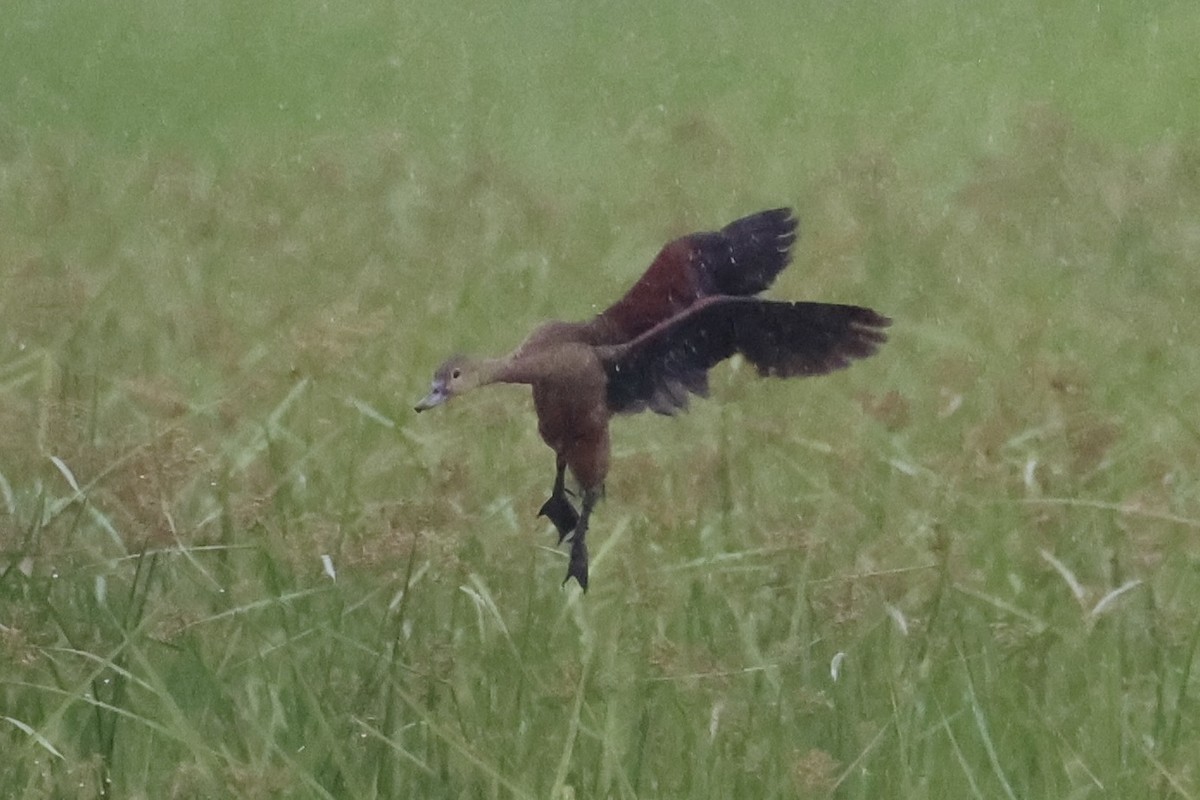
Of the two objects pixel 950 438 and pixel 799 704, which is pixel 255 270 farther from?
pixel 799 704

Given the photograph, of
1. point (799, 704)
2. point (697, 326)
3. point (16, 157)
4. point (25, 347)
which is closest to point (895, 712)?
point (799, 704)

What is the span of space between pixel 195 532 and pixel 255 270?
1.03m

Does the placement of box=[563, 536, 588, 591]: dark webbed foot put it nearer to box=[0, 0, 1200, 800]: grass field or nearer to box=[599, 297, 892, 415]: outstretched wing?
box=[599, 297, 892, 415]: outstretched wing

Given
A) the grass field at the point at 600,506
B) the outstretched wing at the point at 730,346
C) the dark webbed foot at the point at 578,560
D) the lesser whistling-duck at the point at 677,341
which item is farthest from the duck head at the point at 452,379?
the grass field at the point at 600,506

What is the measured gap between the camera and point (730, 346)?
1370 mm

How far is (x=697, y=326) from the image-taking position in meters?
1.38

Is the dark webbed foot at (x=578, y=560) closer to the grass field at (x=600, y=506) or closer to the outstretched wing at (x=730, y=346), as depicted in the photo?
the outstretched wing at (x=730, y=346)

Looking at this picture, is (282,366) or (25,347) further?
(25,347)

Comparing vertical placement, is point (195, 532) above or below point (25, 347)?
below

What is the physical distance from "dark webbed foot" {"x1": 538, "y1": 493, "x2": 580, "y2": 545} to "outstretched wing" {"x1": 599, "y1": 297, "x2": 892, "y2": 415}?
0.15 meters

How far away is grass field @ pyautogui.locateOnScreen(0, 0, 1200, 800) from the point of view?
6.07 ft

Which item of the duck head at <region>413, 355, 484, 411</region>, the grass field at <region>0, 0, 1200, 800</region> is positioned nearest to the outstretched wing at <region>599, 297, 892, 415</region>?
the duck head at <region>413, 355, 484, 411</region>

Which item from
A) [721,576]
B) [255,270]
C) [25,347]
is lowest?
[721,576]

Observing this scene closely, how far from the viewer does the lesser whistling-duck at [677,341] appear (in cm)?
133
